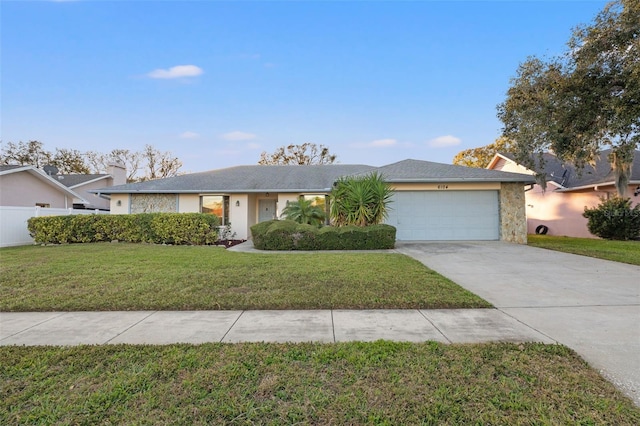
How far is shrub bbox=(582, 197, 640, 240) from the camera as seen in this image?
13.6 meters

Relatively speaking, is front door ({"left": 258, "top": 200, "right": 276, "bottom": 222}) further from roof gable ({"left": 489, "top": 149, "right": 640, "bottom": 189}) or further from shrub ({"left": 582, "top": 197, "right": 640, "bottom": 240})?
shrub ({"left": 582, "top": 197, "right": 640, "bottom": 240})

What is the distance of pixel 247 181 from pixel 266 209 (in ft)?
5.68

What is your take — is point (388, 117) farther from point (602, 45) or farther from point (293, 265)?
point (293, 265)

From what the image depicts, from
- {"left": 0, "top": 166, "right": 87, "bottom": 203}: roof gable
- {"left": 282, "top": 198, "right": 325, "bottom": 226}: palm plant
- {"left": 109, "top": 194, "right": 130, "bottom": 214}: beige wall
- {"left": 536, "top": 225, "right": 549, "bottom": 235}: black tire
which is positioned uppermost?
{"left": 0, "top": 166, "right": 87, "bottom": 203}: roof gable

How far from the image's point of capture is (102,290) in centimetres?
519

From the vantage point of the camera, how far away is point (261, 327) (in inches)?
144

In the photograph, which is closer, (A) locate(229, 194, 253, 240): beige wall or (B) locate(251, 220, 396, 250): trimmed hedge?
(B) locate(251, 220, 396, 250): trimmed hedge

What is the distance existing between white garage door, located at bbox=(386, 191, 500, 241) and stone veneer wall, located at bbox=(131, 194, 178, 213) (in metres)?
10.2

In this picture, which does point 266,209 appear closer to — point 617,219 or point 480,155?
point 617,219

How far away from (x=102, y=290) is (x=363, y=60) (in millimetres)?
13057

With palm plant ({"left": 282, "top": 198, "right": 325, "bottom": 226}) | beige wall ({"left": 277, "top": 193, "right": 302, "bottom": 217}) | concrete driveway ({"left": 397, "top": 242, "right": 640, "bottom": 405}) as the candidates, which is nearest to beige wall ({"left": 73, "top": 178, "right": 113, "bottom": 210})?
beige wall ({"left": 277, "top": 193, "right": 302, "bottom": 217})

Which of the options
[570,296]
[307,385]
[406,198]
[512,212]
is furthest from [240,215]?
[307,385]

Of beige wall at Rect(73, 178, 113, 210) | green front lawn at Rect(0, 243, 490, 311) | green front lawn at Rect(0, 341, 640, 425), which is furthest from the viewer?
beige wall at Rect(73, 178, 113, 210)

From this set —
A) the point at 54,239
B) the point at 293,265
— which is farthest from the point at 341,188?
the point at 54,239
